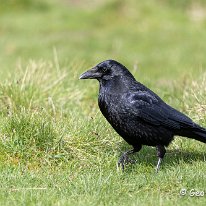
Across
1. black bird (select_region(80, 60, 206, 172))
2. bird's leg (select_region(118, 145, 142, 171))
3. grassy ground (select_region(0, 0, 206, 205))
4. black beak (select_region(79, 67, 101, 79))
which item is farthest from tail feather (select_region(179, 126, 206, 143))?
black beak (select_region(79, 67, 101, 79))

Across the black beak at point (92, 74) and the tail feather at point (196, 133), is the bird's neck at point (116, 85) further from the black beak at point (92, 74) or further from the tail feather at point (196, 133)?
the tail feather at point (196, 133)

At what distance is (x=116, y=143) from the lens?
20.2 feet

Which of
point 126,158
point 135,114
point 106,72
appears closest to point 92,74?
point 106,72

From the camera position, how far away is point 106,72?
5.80 metres

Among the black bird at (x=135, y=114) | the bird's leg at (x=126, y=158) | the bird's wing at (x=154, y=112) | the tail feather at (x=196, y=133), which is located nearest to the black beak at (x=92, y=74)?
the black bird at (x=135, y=114)

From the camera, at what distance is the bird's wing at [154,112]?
5.57m

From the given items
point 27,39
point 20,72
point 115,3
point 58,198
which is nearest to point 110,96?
point 58,198

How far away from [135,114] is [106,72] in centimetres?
52

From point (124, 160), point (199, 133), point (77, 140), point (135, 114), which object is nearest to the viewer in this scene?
point (135, 114)

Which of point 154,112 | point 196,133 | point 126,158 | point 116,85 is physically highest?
point 116,85

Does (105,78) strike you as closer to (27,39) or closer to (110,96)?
(110,96)

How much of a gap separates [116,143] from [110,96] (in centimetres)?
71

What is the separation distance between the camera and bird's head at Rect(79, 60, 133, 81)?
5.78 m

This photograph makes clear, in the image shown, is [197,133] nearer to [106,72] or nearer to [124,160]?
[124,160]
